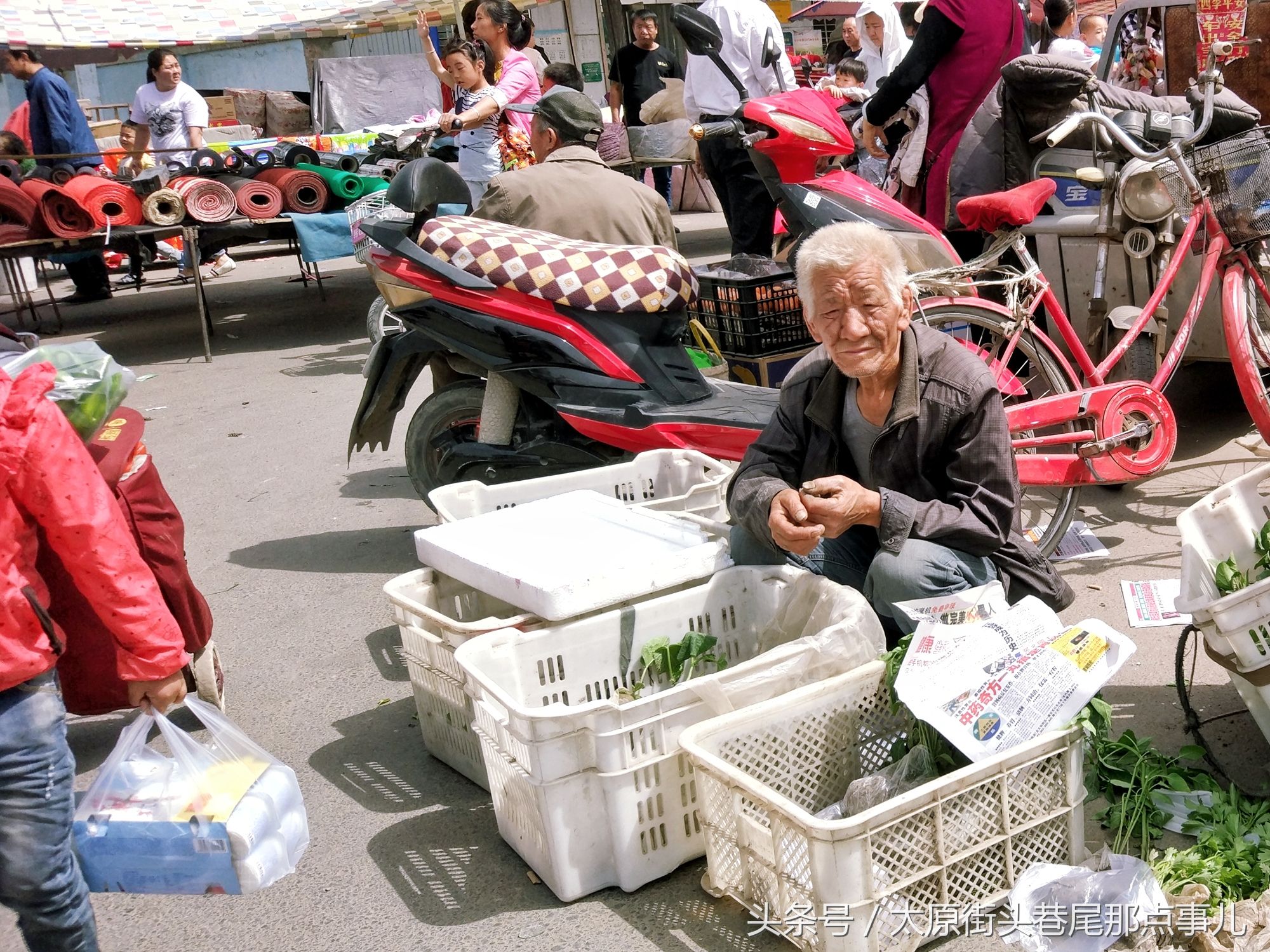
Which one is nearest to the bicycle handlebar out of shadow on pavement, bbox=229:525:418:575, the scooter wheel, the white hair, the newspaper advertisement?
the white hair

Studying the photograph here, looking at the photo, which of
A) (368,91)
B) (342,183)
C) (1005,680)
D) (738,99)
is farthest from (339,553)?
(368,91)

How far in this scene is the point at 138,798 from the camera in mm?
2355

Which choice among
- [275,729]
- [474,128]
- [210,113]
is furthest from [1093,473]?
[210,113]

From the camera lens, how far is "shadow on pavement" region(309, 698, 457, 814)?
3.29 m

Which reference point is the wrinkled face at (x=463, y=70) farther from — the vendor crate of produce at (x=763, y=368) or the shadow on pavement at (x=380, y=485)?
the vendor crate of produce at (x=763, y=368)

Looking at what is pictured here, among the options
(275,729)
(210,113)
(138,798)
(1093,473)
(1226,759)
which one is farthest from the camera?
(210,113)

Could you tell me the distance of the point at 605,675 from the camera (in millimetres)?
3129

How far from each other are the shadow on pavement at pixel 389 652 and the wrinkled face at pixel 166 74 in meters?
8.39

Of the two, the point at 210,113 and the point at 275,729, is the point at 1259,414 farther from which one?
the point at 210,113

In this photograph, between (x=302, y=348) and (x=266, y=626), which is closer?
(x=266, y=626)

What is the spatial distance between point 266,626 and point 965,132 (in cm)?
382

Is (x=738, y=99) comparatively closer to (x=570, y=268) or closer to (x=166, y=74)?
(x=570, y=268)

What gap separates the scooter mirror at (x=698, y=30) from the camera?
493 centimetres

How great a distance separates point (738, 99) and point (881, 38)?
273 cm
